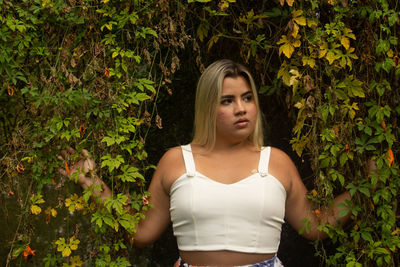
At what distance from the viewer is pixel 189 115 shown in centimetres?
308

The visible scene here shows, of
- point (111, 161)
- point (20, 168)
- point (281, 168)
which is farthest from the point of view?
point (281, 168)

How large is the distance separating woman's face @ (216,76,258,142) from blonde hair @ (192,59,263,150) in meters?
0.02

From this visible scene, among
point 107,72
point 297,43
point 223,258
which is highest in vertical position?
point 297,43

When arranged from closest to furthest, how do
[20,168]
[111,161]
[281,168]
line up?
[111,161] < [20,168] < [281,168]

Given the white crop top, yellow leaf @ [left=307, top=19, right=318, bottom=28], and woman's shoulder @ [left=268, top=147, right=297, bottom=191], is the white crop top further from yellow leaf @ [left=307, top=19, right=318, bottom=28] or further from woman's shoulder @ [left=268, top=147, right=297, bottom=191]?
Answer: yellow leaf @ [left=307, top=19, right=318, bottom=28]

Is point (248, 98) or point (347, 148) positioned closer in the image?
point (347, 148)

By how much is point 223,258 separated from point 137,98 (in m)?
0.79

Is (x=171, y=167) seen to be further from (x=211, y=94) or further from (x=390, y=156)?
(x=390, y=156)

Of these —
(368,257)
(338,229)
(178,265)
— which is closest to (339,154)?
(338,229)

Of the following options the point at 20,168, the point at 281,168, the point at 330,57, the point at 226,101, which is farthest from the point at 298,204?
the point at 20,168

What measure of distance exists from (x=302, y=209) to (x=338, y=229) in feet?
0.66

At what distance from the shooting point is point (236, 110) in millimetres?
2332

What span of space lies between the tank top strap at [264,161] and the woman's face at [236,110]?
4.9 inches

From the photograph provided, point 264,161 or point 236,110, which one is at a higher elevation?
point 236,110
